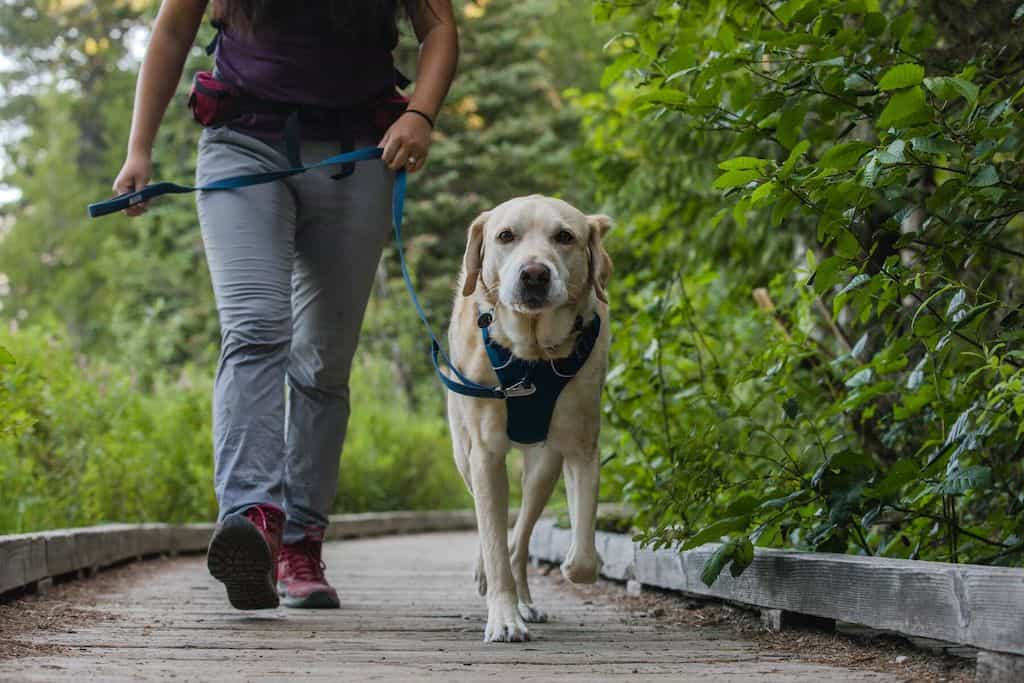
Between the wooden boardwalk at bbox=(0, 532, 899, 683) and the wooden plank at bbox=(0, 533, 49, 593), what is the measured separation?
277mm

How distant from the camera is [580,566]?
4.02m

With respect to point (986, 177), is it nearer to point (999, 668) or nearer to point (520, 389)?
point (999, 668)

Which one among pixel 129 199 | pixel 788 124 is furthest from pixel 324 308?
pixel 788 124

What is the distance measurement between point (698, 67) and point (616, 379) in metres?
2.33

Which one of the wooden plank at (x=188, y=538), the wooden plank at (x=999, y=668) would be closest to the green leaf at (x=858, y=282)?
the wooden plank at (x=999, y=668)

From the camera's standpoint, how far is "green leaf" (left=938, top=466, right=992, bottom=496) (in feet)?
9.91

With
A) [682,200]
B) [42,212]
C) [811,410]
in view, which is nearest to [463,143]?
[42,212]

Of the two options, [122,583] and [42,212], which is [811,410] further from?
[42,212]

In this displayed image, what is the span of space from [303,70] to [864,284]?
6.98ft

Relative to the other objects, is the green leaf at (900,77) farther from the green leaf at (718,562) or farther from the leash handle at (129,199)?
the leash handle at (129,199)

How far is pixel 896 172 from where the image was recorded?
315 cm

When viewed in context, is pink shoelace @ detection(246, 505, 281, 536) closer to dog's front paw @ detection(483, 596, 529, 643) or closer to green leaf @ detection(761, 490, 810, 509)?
dog's front paw @ detection(483, 596, 529, 643)

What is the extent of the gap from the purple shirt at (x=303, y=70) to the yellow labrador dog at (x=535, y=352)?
2.37 ft

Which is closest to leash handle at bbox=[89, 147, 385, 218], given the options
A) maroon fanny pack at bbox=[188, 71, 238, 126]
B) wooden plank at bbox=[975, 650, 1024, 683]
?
maroon fanny pack at bbox=[188, 71, 238, 126]
